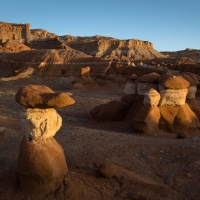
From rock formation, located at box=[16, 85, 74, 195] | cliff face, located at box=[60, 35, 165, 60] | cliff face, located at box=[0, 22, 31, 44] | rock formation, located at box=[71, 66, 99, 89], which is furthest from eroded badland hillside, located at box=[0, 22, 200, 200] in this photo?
cliff face, located at box=[0, 22, 31, 44]

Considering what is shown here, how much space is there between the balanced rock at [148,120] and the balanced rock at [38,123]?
4.61 meters

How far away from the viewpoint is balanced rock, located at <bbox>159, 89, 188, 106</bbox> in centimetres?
927

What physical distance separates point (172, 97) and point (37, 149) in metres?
5.86

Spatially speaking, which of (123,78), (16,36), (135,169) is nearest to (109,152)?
(135,169)

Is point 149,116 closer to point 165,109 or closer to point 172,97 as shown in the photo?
point 165,109

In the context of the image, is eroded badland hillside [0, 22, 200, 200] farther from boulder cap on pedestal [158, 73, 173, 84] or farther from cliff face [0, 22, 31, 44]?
cliff face [0, 22, 31, 44]

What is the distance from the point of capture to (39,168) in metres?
4.72

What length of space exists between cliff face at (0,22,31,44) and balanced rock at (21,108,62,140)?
64.9m

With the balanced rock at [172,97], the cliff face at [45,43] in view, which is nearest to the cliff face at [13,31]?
the cliff face at [45,43]

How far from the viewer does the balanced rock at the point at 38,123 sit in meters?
4.70

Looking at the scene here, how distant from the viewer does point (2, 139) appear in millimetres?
7785

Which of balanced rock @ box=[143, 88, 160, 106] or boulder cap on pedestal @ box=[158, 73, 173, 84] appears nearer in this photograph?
balanced rock @ box=[143, 88, 160, 106]

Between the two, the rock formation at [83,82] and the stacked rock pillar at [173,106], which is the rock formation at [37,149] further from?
the rock formation at [83,82]

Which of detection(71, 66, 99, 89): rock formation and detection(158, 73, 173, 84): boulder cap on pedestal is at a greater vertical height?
detection(158, 73, 173, 84): boulder cap on pedestal
